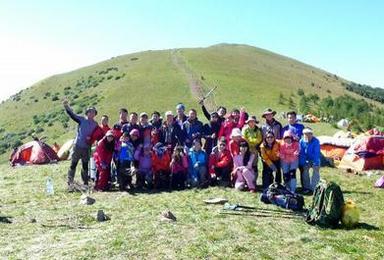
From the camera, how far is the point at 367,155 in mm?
22469

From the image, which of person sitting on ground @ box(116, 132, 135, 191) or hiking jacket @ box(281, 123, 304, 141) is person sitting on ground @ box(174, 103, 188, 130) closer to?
person sitting on ground @ box(116, 132, 135, 191)

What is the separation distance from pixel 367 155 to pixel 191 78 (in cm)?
5983

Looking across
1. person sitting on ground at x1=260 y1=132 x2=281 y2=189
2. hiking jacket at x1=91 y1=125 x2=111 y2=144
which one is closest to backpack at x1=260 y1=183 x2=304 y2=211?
person sitting on ground at x1=260 y1=132 x2=281 y2=189

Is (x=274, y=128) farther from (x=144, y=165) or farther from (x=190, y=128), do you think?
Result: (x=144, y=165)

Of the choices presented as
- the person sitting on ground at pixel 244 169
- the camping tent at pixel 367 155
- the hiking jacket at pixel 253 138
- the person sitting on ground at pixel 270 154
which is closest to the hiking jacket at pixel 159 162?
the person sitting on ground at pixel 244 169

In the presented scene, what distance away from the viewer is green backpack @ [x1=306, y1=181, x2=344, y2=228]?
12.8 metres

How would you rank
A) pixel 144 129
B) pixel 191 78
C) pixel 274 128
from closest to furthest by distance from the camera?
pixel 274 128, pixel 144 129, pixel 191 78

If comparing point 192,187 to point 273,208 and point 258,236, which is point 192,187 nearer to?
point 273,208

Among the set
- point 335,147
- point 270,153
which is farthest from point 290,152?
point 335,147

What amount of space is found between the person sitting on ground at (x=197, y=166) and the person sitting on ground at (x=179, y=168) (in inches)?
8.5

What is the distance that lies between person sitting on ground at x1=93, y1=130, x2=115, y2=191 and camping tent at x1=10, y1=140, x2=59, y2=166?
423 inches

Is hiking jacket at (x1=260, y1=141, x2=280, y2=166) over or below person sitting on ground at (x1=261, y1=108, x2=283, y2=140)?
below

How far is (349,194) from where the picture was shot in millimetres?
17266

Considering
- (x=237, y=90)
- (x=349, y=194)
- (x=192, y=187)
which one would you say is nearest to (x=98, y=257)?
(x=192, y=187)
